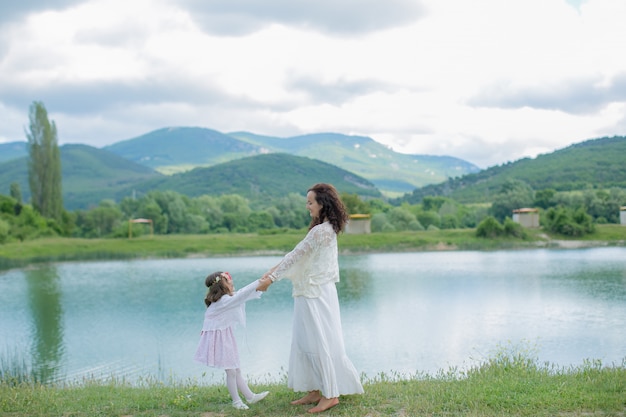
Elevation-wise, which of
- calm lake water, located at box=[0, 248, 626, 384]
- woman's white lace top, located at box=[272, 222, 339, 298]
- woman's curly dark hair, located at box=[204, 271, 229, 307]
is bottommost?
calm lake water, located at box=[0, 248, 626, 384]

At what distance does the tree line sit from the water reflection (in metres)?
22.4

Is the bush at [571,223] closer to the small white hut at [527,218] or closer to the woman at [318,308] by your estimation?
the small white hut at [527,218]

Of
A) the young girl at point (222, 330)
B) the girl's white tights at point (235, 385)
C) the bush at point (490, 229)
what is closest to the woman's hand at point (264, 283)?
the young girl at point (222, 330)

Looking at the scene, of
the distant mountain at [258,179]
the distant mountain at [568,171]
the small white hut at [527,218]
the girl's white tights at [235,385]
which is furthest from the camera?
the distant mountain at [258,179]

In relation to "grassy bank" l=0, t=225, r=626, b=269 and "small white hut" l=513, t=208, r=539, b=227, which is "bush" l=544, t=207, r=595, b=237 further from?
"small white hut" l=513, t=208, r=539, b=227

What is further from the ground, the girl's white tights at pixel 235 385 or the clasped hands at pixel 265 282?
the clasped hands at pixel 265 282

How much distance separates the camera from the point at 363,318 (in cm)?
2070

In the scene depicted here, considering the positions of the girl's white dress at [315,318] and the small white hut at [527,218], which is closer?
the girl's white dress at [315,318]

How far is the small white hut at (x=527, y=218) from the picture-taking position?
59.7m

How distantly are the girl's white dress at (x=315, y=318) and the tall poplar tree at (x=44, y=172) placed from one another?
66.0 m

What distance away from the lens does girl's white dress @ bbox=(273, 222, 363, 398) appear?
21.9ft

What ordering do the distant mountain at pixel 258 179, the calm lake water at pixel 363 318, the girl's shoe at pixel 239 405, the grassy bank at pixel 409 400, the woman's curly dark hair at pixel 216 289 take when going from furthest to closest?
1. the distant mountain at pixel 258 179
2. the calm lake water at pixel 363 318
3. the woman's curly dark hair at pixel 216 289
4. the girl's shoe at pixel 239 405
5. the grassy bank at pixel 409 400

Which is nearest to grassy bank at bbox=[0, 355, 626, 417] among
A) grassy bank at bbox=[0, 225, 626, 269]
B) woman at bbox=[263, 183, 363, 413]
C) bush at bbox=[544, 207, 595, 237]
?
woman at bbox=[263, 183, 363, 413]

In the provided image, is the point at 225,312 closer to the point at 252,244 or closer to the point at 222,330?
the point at 222,330
